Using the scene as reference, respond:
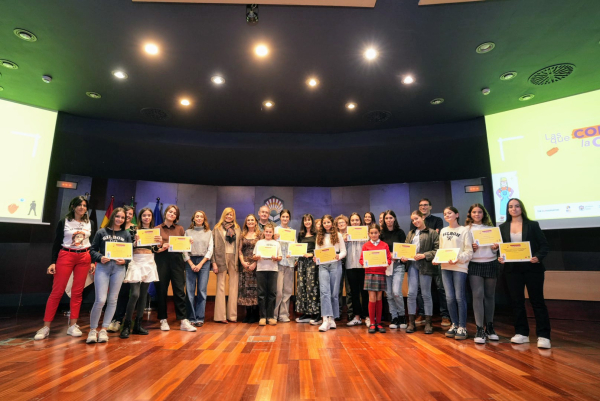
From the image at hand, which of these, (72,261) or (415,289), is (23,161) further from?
(415,289)

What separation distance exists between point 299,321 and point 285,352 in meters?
1.55

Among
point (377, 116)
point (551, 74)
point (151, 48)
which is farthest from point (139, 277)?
point (551, 74)

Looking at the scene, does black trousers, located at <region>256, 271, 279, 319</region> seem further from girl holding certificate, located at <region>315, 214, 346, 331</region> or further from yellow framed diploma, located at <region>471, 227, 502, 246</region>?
yellow framed diploma, located at <region>471, 227, 502, 246</region>

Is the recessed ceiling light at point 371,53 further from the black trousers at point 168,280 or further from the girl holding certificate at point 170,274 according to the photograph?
the black trousers at point 168,280

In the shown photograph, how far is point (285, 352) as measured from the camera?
2705 mm

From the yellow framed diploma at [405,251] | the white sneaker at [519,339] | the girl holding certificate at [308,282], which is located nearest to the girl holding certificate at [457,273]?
the yellow framed diploma at [405,251]

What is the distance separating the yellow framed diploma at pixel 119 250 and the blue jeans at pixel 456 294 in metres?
3.38

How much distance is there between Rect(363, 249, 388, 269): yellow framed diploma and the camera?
3.67m

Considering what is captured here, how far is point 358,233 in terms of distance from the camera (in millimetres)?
4082

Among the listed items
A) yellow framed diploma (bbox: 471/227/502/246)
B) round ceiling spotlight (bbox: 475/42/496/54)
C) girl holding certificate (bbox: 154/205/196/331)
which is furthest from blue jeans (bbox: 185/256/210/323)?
round ceiling spotlight (bbox: 475/42/496/54)

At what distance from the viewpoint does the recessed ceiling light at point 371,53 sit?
3661 millimetres

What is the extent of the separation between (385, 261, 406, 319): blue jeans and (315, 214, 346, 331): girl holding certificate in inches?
25.0

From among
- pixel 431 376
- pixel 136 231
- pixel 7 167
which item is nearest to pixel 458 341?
pixel 431 376

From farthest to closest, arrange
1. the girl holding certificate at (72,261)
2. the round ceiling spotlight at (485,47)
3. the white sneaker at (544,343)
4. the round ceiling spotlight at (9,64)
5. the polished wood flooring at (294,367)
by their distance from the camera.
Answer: the round ceiling spotlight at (9,64)
the round ceiling spotlight at (485,47)
the girl holding certificate at (72,261)
the white sneaker at (544,343)
the polished wood flooring at (294,367)
